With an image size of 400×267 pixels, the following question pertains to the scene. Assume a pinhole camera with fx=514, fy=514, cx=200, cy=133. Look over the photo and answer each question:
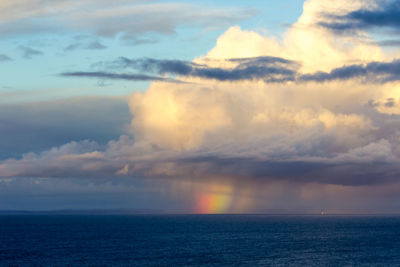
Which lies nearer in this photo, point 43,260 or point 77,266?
point 77,266

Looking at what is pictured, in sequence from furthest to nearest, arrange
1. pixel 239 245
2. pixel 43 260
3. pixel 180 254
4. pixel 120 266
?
1. pixel 239 245
2. pixel 180 254
3. pixel 43 260
4. pixel 120 266

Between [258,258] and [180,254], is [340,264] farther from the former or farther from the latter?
[180,254]

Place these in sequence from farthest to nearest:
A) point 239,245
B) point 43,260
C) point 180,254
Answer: point 239,245, point 180,254, point 43,260

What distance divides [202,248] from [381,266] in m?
56.8

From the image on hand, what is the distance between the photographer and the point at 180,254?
143000 millimetres

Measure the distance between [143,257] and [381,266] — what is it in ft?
197

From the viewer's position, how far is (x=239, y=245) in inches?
6885

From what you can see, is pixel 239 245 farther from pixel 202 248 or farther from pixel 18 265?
pixel 18 265

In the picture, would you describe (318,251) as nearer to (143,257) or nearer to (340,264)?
(340,264)

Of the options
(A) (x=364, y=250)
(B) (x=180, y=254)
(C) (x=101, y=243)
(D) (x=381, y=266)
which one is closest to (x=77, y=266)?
(B) (x=180, y=254)

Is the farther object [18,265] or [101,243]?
[101,243]

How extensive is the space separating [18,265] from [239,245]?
7712cm

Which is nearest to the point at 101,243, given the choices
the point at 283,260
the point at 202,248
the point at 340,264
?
the point at 202,248

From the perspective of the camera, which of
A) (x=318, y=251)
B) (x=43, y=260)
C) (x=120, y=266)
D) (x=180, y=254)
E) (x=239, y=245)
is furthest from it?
(x=239, y=245)
